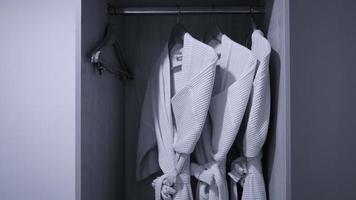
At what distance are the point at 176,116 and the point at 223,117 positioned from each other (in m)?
0.15

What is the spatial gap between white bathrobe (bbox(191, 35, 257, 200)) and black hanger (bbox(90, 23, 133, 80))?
388 mm

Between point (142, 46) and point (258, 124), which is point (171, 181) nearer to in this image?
point (258, 124)

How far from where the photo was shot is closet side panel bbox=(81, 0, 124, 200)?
81 centimetres

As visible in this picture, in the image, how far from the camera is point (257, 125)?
2.73 feet

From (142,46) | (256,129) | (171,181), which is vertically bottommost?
(171,181)

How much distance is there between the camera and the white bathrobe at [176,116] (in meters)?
0.84

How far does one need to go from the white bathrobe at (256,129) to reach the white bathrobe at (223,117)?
3cm

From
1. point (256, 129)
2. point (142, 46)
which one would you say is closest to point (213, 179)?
point (256, 129)

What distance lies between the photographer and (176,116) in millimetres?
899

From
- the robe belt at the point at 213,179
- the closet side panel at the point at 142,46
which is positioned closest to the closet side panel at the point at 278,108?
the robe belt at the point at 213,179
